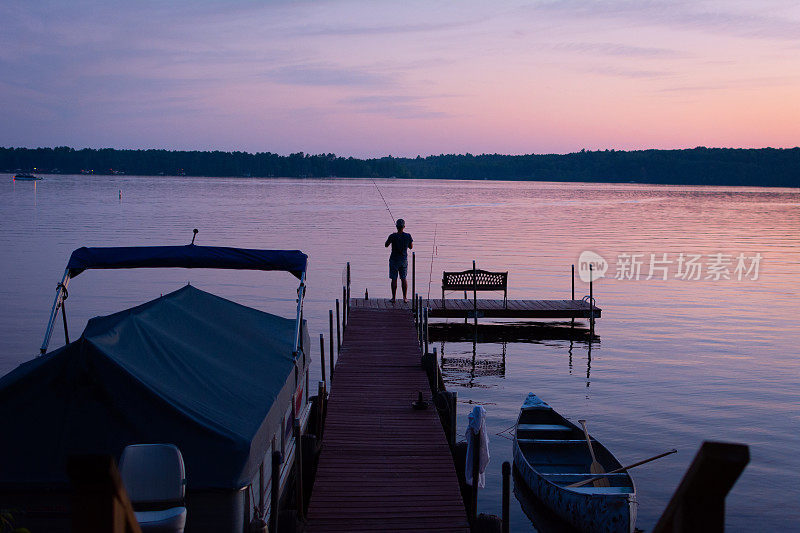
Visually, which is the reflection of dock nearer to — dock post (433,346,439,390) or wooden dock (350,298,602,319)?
wooden dock (350,298,602,319)

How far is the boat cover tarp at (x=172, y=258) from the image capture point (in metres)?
12.5

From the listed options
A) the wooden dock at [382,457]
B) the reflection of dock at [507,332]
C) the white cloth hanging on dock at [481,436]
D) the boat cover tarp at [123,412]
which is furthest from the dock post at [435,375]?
the reflection of dock at [507,332]

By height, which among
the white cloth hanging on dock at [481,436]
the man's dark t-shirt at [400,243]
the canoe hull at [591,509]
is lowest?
the canoe hull at [591,509]

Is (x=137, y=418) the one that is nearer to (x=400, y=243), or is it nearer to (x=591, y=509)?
(x=591, y=509)

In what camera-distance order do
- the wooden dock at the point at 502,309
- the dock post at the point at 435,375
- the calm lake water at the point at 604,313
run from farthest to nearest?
the wooden dock at the point at 502,309 < the calm lake water at the point at 604,313 < the dock post at the point at 435,375

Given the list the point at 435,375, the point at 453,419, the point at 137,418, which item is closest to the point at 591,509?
the point at 453,419

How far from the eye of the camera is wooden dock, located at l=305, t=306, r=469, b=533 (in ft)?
31.8

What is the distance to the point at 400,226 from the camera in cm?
2181

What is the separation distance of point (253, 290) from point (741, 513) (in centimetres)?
2681

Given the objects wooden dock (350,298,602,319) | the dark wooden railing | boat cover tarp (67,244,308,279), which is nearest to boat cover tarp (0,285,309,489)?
boat cover tarp (67,244,308,279)

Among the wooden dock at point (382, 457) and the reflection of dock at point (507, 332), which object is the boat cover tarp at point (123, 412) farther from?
the reflection of dock at point (507, 332)

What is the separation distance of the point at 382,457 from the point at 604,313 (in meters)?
21.8

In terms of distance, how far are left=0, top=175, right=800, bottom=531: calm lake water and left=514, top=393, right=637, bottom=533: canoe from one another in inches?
38.1

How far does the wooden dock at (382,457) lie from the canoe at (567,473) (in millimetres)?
1763
